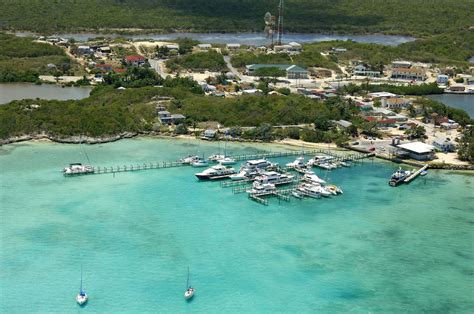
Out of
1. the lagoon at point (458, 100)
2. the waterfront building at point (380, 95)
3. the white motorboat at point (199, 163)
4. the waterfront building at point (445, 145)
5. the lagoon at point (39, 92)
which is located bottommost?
the white motorboat at point (199, 163)

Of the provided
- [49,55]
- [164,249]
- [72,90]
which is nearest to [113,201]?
[164,249]

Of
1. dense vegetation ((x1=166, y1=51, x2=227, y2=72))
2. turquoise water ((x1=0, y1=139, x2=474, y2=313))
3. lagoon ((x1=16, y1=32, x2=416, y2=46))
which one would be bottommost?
turquoise water ((x1=0, y1=139, x2=474, y2=313))

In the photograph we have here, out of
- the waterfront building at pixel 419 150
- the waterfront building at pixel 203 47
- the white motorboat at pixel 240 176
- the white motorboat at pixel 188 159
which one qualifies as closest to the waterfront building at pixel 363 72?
the waterfront building at pixel 203 47

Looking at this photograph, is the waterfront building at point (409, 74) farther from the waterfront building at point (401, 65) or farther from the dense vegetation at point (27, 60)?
the dense vegetation at point (27, 60)

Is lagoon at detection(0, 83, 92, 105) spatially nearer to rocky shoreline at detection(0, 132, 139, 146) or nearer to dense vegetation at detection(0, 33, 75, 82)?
dense vegetation at detection(0, 33, 75, 82)

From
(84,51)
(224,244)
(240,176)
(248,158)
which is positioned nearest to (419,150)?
(248,158)

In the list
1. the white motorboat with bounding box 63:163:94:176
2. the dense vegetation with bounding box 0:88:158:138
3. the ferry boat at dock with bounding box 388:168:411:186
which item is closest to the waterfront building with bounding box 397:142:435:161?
the ferry boat at dock with bounding box 388:168:411:186

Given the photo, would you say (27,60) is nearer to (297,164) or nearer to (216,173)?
(216,173)
